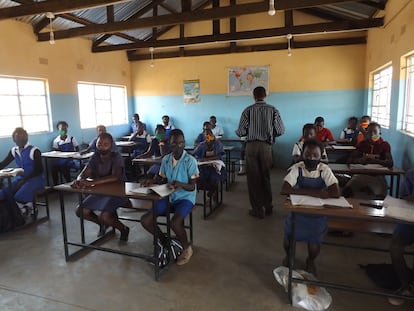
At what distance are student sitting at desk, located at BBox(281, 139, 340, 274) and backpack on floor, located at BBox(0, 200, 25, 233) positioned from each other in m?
3.22

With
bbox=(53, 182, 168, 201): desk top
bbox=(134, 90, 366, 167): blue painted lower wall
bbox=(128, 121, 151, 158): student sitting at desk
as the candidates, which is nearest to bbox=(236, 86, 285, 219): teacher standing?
bbox=(53, 182, 168, 201): desk top

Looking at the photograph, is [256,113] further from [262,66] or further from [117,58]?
[117,58]

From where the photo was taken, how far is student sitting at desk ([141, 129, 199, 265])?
288 cm

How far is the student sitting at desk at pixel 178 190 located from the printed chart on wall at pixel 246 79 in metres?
5.35

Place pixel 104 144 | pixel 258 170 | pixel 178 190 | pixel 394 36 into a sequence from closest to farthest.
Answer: pixel 178 190 < pixel 104 144 < pixel 258 170 < pixel 394 36

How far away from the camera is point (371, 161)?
3.90 m

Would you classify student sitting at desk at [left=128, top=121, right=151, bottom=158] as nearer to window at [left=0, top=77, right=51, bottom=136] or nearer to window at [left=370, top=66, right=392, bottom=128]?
window at [left=0, top=77, right=51, bottom=136]

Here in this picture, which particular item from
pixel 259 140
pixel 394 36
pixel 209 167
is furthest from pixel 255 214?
pixel 394 36

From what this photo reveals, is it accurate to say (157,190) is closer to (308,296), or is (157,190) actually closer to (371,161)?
(308,296)

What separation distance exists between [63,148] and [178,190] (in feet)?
12.9

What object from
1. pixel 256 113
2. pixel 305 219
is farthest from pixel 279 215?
pixel 305 219

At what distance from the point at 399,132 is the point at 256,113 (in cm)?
209

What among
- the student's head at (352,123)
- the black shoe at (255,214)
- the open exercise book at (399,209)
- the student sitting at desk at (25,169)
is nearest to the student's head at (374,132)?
the black shoe at (255,214)

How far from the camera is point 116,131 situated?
8.30 metres
